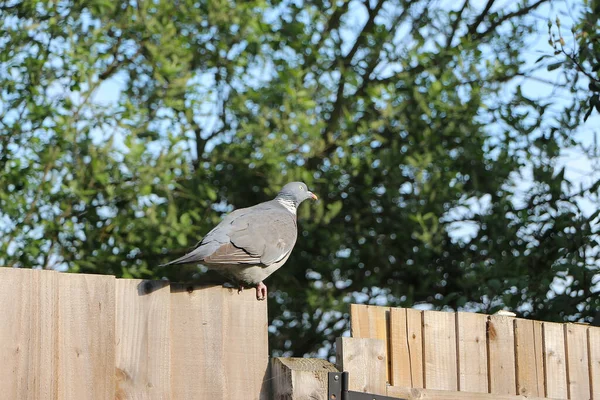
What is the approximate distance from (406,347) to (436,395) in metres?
0.21

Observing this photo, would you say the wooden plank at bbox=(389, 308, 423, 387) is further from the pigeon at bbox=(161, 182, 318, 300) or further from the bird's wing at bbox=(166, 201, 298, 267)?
the bird's wing at bbox=(166, 201, 298, 267)

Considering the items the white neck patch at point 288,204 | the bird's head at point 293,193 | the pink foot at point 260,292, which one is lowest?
the pink foot at point 260,292

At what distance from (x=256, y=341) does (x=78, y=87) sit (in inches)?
173

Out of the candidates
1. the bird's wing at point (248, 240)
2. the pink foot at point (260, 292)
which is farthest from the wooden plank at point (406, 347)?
the bird's wing at point (248, 240)

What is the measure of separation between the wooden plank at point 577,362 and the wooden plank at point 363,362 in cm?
104

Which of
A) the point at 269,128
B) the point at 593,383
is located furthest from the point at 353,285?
the point at 593,383

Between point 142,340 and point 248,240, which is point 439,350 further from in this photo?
point 142,340

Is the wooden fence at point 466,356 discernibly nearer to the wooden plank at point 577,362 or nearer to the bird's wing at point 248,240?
the wooden plank at point 577,362

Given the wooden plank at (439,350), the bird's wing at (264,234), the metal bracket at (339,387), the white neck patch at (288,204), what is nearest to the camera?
the metal bracket at (339,387)

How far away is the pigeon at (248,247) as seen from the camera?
12.1 feet

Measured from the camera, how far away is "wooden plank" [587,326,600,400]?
409 centimetres

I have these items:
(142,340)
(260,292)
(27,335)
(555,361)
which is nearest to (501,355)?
(555,361)

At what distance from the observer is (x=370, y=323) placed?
3455mm

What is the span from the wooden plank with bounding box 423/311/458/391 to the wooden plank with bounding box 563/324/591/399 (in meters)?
0.65
